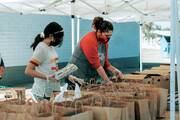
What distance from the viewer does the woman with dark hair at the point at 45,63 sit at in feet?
7.10

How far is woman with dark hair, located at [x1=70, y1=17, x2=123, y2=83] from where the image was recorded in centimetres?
235

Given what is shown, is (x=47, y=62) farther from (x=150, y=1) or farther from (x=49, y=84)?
(x=150, y=1)

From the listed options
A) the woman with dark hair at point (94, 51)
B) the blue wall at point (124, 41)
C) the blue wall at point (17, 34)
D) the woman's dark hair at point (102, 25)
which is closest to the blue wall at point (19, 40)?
the blue wall at point (17, 34)

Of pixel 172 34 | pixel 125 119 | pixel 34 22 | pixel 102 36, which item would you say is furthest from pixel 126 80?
pixel 34 22

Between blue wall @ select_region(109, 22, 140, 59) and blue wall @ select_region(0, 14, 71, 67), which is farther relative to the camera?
blue wall @ select_region(109, 22, 140, 59)

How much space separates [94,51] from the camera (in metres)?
2.34

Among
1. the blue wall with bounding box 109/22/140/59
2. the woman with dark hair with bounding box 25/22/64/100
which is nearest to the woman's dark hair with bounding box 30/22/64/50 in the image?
the woman with dark hair with bounding box 25/22/64/100

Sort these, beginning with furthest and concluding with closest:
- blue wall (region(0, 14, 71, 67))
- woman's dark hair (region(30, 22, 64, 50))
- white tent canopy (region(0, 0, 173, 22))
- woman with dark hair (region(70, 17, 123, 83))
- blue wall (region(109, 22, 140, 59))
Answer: blue wall (region(109, 22, 140, 59)) → blue wall (region(0, 14, 71, 67)) → white tent canopy (region(0, 0, 173, 22)) → woman with dark hair (region(70, 17, 123, 83)) → woman's dark hair (region(30, 22, 64, 50))

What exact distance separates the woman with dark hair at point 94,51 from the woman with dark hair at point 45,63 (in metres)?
0.24

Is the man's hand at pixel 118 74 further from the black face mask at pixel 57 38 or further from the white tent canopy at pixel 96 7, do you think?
the white tent canopy at pixel 96 7

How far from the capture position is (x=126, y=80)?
2.45m

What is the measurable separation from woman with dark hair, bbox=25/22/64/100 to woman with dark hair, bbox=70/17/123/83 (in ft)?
0.78

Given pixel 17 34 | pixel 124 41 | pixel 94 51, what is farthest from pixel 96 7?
pixel 124 41

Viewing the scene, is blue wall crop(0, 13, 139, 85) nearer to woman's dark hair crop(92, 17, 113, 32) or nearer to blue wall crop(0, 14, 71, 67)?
blue wall crop(0, 14, 71, 67)
